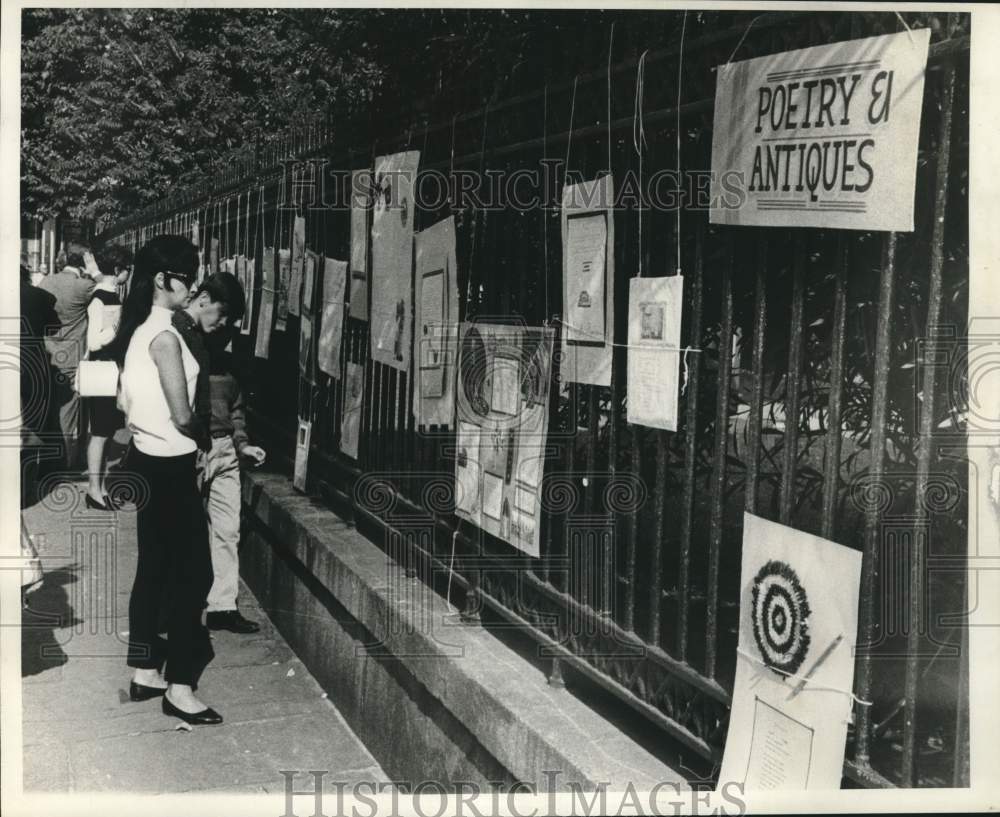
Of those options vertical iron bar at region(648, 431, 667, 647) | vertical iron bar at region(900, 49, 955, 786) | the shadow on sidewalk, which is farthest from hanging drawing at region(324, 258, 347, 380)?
vertical iron bar at region(900, 49, 955, 786)

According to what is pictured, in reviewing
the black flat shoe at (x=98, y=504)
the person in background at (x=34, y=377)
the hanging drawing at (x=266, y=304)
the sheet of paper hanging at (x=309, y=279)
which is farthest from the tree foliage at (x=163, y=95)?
the sheet of paper hanging at (x=309, y=279)

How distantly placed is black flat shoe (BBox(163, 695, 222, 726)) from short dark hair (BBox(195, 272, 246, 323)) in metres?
2.09

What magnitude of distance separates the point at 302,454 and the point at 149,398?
2.00 metres

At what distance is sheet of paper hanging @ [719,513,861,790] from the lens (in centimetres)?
256

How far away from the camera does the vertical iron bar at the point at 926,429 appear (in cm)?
235

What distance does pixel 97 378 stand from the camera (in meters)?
9.48

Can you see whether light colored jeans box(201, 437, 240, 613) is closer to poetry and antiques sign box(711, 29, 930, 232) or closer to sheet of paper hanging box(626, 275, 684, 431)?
sheet of paper hanging box(626, 275, 684, 431)

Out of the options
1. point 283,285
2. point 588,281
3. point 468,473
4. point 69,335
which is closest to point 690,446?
point 588,281

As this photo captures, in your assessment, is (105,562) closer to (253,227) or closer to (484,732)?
(253,227)

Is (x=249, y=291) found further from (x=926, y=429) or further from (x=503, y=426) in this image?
(x=926, y=429)

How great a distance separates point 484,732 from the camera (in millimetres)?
3852

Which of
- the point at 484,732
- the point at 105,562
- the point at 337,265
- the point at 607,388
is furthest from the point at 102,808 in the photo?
the point at 105,562

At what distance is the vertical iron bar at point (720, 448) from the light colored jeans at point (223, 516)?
4345mm

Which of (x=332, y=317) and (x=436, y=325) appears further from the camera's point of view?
(x=332, y=317)
